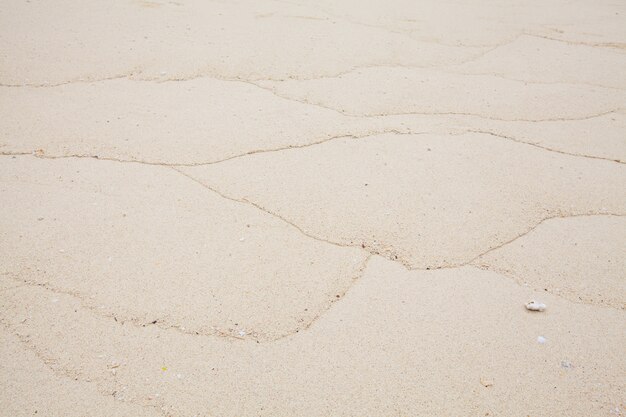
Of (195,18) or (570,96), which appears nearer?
(570,96)

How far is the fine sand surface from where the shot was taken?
1.52 meters

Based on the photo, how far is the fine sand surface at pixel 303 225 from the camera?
1.52 meters

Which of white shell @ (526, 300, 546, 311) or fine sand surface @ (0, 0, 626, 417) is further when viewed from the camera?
white shell @ (526, 300, 546, 311)

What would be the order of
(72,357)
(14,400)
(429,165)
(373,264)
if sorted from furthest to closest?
1. (429,165)
2. (373,264)
3. (72,357)
4. (14,400)

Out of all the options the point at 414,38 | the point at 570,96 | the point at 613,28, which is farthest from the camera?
the point at 613,28

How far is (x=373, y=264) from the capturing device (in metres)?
1.88

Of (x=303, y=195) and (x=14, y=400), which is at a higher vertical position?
(x=303, y=195)

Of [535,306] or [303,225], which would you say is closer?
[535,306]

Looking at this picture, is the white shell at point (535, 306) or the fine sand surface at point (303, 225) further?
the white shell at point (535, 306)

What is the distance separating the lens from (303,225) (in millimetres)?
2041

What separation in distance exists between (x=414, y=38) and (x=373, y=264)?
96.6 inches

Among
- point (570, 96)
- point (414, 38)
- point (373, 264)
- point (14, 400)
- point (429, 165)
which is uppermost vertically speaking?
point (414, 38)

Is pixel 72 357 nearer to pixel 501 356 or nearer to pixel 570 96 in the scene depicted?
pixel 501 356

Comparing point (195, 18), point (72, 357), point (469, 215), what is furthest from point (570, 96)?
point (72, 357)
